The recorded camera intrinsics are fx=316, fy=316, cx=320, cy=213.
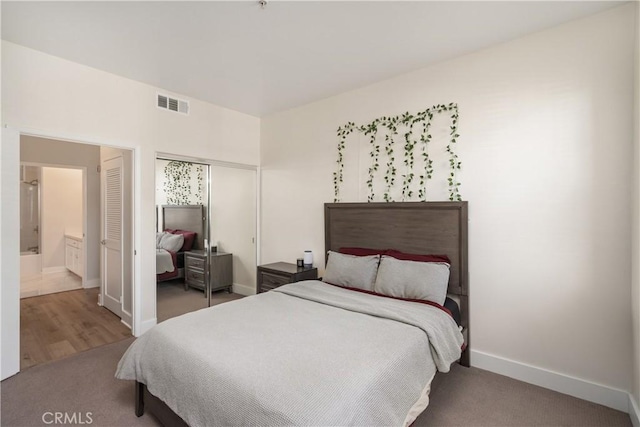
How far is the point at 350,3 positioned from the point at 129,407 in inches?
122

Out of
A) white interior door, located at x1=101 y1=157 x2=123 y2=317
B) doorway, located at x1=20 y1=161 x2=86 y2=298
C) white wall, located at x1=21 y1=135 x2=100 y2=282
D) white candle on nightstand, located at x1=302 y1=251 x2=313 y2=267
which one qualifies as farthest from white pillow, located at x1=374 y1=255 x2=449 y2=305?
doorway, located at x1=20 y1=161 x2=86 y2=298

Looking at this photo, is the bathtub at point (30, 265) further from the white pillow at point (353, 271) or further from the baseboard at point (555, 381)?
the baseboard at point (555, 381)

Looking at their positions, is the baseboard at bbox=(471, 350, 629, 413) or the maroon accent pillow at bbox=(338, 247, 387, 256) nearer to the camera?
the baseboard at bbox=(471, 350, 629, 413)

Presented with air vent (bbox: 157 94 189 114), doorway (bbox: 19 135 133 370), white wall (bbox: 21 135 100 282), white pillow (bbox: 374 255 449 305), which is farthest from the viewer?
white wall (bbox: 21 135 100 282)

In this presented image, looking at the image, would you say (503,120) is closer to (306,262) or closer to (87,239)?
(306,262)

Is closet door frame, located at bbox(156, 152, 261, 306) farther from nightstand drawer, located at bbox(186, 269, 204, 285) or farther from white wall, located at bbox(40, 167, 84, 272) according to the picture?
white wall, located at bbox(40, 167, 84, 272)

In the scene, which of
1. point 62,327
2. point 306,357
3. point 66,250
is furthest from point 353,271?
point 66,250

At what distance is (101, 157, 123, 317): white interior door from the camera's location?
3.81 metres

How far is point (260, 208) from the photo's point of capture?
4.61 meters

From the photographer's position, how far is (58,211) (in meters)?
6.47

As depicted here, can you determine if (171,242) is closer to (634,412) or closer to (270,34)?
(270,34)

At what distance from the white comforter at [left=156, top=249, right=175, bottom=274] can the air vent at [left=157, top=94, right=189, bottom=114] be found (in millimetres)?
1631

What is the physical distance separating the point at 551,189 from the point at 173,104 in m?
3.80

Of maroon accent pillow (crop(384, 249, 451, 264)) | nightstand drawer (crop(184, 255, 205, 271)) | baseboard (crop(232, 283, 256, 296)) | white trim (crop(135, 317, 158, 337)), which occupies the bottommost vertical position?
white trim (crop(135, 317, 158, 337))
